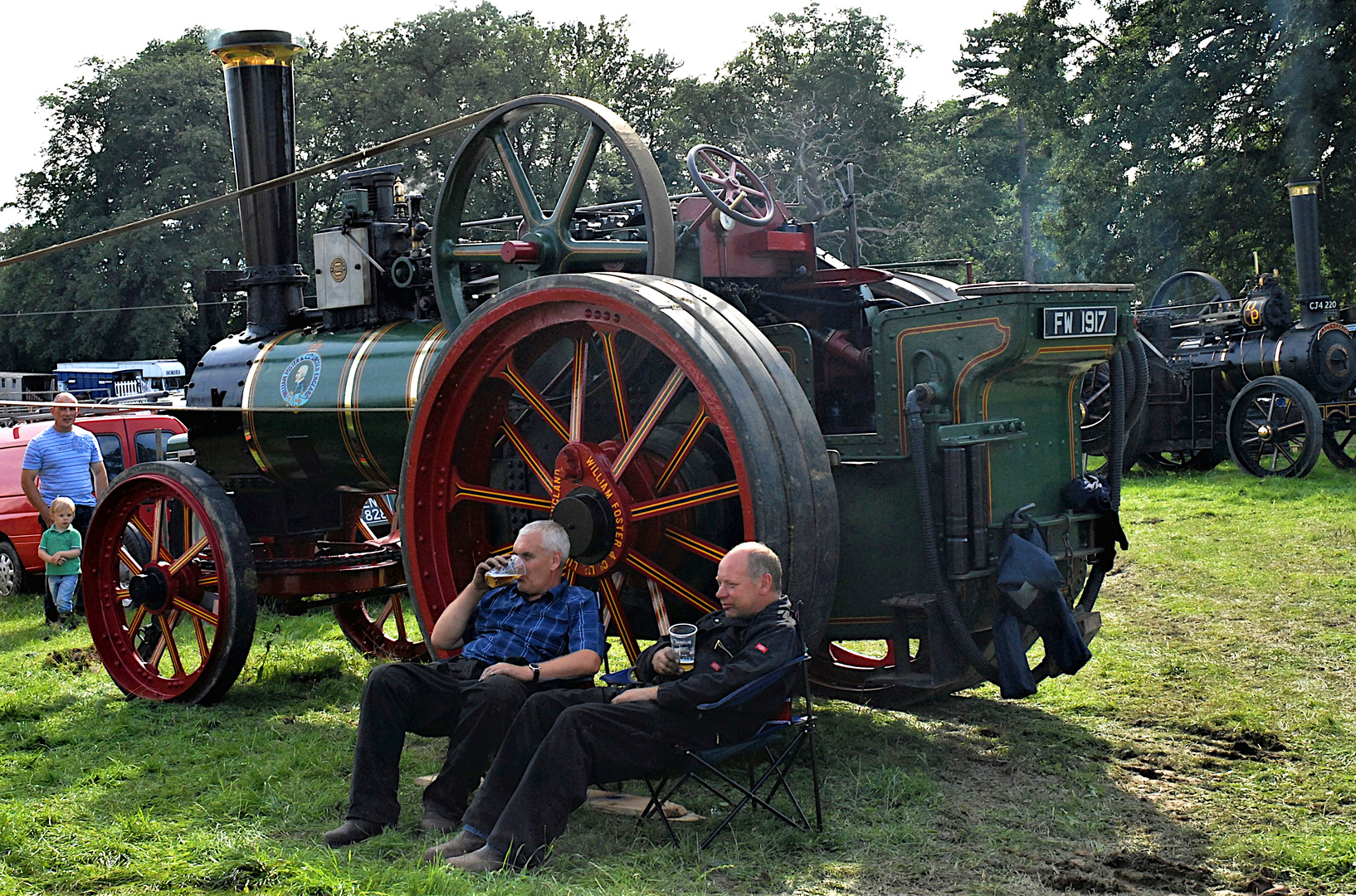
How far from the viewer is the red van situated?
30.5 feet

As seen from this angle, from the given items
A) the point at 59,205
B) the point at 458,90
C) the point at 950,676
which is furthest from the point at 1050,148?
the point at 950,676

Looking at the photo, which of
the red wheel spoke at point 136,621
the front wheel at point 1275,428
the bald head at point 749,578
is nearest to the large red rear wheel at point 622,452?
the bald head at point 749,578

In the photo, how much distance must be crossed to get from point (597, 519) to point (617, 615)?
16.9 inches

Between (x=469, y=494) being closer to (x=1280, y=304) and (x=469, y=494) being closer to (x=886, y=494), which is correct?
(x=886, y=494)

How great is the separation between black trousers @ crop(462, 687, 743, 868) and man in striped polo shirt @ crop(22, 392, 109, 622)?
5320mm

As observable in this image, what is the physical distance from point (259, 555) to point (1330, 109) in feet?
60.5

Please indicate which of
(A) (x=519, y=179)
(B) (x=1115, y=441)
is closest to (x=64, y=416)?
(A) (x=519, y=179)

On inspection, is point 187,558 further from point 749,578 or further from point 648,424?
point 749,578

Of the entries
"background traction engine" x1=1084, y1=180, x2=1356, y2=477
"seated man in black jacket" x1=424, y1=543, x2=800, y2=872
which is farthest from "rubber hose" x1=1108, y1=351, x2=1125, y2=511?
"background traction engine" x1=1084, y1=180, x2=1356, y2=477

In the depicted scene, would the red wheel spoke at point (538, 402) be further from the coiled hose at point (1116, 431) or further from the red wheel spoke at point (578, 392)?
the coiled hose at point (1116, 431)


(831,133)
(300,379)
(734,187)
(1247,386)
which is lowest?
(1247,386)

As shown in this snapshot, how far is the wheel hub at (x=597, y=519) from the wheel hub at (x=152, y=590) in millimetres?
2267

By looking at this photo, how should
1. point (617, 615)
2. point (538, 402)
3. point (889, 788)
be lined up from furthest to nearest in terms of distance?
1. point (538, 402)
2. point (617, 615)
3. point (889, 788)

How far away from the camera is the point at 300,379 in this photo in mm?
6023
